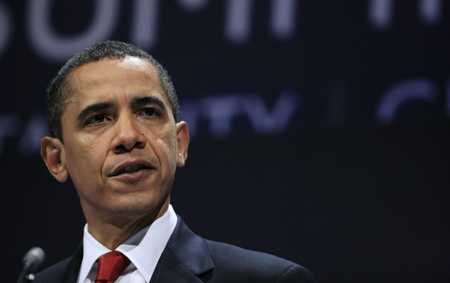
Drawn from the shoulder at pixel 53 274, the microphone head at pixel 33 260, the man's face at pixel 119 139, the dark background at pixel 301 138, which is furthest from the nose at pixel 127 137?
the dark background at pixel 301 138

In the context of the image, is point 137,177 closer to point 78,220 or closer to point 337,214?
point 337,214

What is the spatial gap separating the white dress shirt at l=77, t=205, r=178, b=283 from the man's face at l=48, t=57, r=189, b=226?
2.4 inches

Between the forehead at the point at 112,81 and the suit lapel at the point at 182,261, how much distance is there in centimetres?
43

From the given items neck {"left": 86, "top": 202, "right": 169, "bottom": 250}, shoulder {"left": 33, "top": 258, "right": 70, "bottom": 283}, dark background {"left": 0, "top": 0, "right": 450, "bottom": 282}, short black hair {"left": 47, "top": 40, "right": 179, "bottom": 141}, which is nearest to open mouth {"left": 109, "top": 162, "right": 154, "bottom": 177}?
neck {"left": 86, "top": 202, "right": 169, "bottom": 250}

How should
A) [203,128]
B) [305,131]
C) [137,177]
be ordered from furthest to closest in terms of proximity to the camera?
[203,128] → [305,131] → [137,177]

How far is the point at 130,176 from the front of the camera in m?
1.80

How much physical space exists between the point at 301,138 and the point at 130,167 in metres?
1.15

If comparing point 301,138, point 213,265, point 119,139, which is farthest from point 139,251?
point 301,138

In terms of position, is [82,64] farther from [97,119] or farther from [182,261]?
[182,261]

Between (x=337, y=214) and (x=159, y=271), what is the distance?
42.1 inches

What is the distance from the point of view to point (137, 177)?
180 cm

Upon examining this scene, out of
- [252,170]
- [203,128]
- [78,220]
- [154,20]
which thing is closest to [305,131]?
[252,170]

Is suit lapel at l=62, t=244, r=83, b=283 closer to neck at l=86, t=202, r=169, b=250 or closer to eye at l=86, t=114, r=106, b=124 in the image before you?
neck at l=86, t=202, r=169, b=250

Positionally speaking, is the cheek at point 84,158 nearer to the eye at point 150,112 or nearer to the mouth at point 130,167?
the mouth at point 130,167
